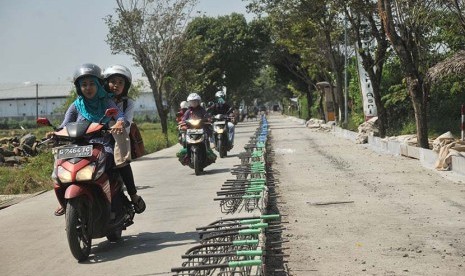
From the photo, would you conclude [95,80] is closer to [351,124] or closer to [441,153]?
[441,153]

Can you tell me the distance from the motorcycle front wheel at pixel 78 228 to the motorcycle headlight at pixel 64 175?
0.65ft

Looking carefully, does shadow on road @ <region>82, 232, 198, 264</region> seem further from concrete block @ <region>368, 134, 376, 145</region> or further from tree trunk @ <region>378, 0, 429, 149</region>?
concrete block @ <region>368, 134, 376, 145</region>

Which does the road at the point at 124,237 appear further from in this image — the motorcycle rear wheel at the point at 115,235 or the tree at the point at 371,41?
the tree at the point at 371,41

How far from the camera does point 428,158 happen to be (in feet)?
47.6

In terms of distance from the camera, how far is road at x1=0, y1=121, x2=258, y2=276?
19.7ft

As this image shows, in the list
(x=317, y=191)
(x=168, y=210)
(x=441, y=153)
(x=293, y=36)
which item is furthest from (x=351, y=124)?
(x=168, y=210)

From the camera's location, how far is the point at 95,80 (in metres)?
6.75

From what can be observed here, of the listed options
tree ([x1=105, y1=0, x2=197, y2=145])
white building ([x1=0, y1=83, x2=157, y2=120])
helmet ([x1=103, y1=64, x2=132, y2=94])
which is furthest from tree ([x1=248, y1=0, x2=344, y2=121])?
white building ([x1=0, y1=83, x2=157, y2=120])

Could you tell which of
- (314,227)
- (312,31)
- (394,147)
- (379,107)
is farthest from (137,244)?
(312,31)

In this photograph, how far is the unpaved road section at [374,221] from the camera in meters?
5.81

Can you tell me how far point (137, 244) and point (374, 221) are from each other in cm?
288

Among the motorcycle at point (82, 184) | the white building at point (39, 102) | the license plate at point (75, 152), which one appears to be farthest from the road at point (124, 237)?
the white building at point (39, 102)

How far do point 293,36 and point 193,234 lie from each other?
35549mm

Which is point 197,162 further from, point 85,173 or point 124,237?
point 85,173
